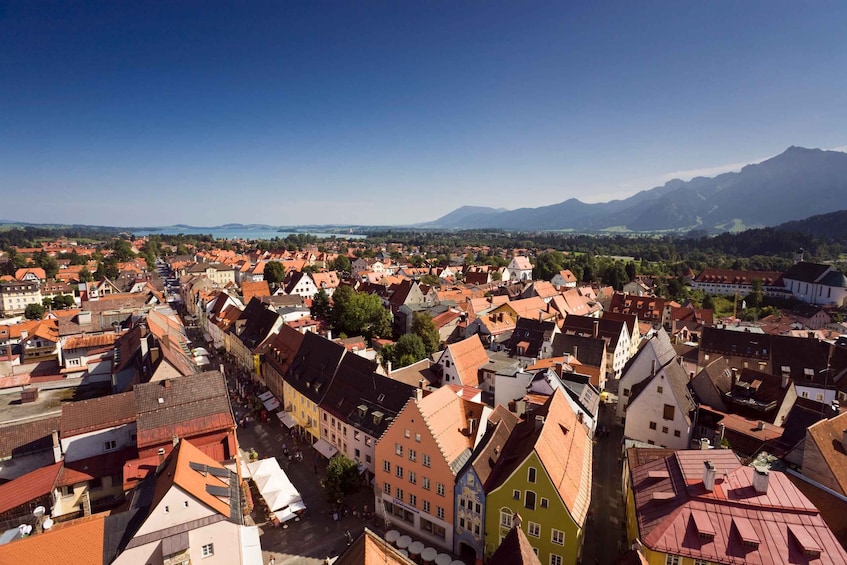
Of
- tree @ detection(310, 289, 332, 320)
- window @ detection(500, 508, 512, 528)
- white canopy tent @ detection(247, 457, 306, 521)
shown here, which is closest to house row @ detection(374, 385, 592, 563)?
window @ detection(500, 508, 512, 528)

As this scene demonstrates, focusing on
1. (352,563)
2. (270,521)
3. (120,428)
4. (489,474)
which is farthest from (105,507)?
(489,474)

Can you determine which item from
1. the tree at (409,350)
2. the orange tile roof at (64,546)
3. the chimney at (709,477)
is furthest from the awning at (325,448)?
the chimney at (709,477)

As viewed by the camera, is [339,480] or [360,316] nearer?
[339,480]

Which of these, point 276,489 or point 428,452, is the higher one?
point 428,452

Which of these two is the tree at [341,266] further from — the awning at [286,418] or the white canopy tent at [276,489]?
the white canopy tent at [276,489]

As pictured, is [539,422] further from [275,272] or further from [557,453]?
[275,272]

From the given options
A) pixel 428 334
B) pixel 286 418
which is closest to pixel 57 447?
pixel 286 418

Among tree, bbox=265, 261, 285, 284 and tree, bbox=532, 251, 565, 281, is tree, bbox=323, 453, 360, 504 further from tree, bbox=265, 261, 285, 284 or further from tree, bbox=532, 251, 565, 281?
tree, bbox=532, 251, 565, 281

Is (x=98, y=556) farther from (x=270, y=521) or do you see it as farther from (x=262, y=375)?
(x=262, y=375)
